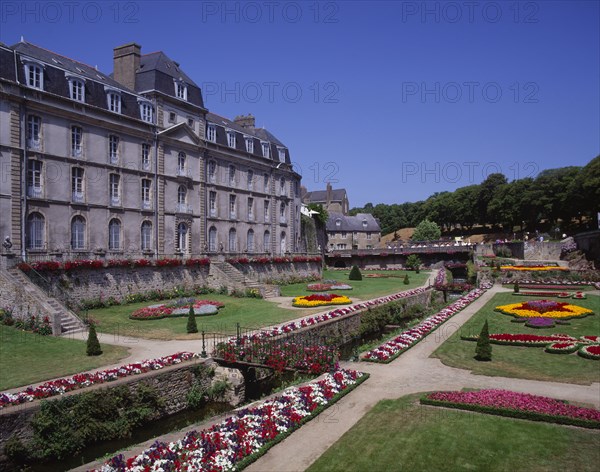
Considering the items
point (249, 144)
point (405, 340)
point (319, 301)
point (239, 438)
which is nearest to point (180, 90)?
point (249, 144)

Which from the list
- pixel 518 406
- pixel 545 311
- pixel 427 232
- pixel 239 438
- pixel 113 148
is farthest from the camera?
pixel 427 232

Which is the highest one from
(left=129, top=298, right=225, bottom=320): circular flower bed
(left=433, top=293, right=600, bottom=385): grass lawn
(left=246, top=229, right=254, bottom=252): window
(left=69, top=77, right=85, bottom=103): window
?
(left=69, top=77, right=85, bottom=103): window

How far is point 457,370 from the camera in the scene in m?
17.3

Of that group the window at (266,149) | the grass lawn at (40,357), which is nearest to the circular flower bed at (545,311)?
the grass lawn at (40,357)

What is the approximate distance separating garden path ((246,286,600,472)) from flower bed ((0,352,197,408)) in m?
5.92

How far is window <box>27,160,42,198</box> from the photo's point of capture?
2877 centimetres

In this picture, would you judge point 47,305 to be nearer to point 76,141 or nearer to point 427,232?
point 76,141

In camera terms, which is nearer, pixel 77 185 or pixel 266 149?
pixel 77 185

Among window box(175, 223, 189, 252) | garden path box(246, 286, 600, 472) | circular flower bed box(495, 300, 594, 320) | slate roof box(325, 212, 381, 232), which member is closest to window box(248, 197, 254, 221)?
window box(175, 223, 189, 252)

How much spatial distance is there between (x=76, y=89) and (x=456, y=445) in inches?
1171

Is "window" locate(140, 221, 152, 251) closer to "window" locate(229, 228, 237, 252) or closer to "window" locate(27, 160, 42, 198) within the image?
"window" locate(27, 160, 42, 198)

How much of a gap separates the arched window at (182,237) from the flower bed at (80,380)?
23.4m

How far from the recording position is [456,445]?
10703 millimetres

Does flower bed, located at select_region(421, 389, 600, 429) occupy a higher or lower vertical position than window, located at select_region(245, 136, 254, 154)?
lower
